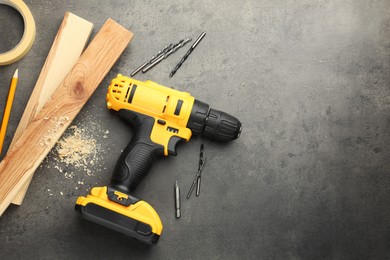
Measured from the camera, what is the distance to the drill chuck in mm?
2230

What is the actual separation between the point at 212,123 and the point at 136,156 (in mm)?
387

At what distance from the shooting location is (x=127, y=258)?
89.7 inches

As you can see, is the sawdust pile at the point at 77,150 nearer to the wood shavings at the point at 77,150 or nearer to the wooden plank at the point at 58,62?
the wood shavings at the point at 77,150

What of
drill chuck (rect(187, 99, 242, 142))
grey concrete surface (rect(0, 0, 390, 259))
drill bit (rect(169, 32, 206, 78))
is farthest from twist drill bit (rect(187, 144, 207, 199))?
drill bit (rect(169, 32, 206, 78))

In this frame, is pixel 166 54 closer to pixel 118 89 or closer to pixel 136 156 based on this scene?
pixel 118 89

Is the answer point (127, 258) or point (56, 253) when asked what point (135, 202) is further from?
point (56, 253)

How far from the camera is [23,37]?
2.28 metres

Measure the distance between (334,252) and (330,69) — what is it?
0.96 metres

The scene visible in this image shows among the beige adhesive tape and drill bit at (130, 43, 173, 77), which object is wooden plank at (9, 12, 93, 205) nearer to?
the beige adhesive tape

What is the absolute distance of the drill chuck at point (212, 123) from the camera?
2230mm

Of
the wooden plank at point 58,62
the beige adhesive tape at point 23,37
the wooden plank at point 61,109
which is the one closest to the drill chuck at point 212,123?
the wooden plank at point 61,109

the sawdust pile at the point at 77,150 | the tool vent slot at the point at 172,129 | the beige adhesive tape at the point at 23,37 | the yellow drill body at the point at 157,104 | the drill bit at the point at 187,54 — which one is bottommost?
the sawdust pile at the point at 77,150

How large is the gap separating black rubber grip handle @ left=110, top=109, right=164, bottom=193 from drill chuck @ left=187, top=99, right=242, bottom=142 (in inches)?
7.5

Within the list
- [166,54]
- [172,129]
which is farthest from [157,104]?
[166,54]
